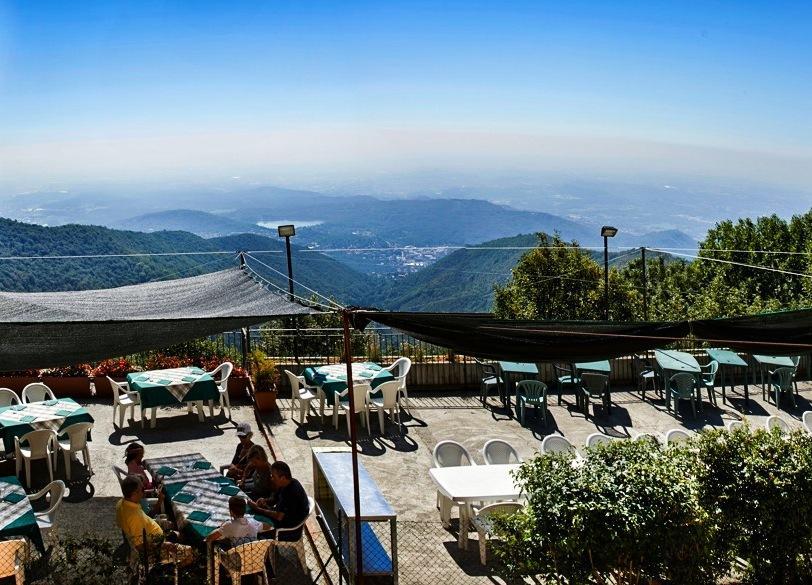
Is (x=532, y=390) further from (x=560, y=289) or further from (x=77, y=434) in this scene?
(x=560, y=289)

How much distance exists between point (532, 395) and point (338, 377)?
2.56m

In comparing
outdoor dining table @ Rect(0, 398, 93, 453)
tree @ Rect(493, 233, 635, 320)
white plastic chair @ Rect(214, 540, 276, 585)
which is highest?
white plastic chair @ Rect(214, 540, 276, 585)

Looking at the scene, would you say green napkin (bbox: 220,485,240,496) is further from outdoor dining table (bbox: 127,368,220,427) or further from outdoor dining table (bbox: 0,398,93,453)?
outdoor dining table (bbox: 127,368,220,427)

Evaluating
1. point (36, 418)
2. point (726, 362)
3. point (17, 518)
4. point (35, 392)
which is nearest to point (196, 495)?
point (17, 518)

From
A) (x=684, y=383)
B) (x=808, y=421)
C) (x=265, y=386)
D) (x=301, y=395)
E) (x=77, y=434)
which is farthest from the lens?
(x=684, y=383)

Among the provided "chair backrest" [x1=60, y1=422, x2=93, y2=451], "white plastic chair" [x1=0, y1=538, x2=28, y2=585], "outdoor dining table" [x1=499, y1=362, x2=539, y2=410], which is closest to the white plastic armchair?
"white plastic chair" [x1=0, y1=538, x2=28, y2=585]

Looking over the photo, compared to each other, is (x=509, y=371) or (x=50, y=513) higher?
(x=50, y=513)

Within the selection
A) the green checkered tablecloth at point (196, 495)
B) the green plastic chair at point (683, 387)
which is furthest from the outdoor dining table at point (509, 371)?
the green checkered tablecloth at point (196, 495)

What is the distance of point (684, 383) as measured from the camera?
1076 centimetres

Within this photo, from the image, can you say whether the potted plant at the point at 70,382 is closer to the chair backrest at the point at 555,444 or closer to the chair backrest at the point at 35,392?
the chair backrest at the point at 35,392

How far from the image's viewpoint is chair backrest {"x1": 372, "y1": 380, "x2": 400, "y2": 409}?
32.6ft

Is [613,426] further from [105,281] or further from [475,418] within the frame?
[105,281]

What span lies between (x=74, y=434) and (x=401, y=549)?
3.70 meters

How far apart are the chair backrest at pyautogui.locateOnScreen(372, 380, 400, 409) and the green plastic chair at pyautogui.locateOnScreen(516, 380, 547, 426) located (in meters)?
1.63
